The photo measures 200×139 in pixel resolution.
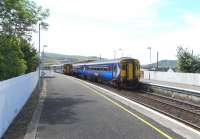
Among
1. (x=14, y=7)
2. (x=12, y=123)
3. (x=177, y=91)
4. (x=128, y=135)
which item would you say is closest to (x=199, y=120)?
(x=128, y=135)

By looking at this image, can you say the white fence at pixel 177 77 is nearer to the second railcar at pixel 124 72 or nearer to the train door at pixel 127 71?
the second railcar at pixel 124 72

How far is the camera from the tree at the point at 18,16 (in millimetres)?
25188

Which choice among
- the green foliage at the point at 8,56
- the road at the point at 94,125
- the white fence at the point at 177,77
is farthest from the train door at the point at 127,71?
the road at the point at 94,125

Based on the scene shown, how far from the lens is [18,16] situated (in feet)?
86.2

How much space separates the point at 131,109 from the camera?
18.4 meters

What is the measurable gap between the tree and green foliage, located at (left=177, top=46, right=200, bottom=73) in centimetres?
3387

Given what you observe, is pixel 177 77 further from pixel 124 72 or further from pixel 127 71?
pixel 124 72

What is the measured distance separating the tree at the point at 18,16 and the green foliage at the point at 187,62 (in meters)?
33.9

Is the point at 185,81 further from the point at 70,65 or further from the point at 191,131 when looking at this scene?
the point at 70,65

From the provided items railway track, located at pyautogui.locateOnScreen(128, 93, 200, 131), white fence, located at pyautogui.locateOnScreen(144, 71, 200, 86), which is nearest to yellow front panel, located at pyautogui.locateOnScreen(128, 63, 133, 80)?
railway track, located at pyautogui.locateOnScreen(128, 93, 200, 131)

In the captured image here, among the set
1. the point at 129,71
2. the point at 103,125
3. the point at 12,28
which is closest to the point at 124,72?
the point at 129,71

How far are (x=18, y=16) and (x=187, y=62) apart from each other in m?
37.1

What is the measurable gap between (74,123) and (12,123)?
213 cm

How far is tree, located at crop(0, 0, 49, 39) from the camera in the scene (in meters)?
25.2
